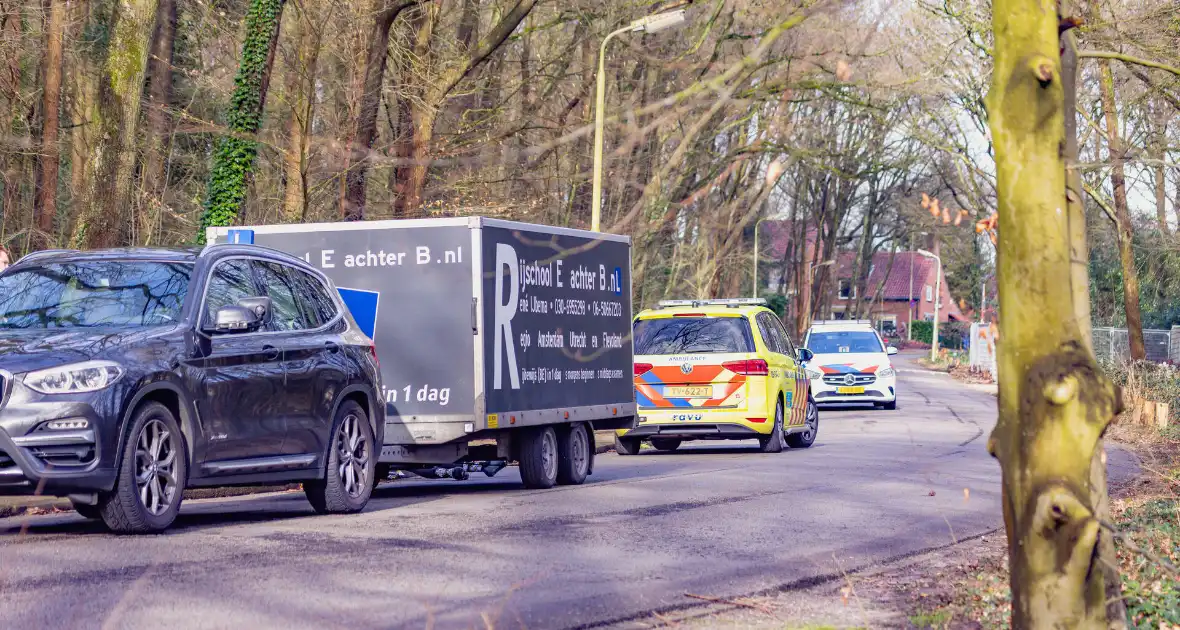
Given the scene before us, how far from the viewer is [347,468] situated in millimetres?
10984

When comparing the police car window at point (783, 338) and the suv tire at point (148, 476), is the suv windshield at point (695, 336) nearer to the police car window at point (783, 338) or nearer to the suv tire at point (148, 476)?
the police car window at point (783, 338)

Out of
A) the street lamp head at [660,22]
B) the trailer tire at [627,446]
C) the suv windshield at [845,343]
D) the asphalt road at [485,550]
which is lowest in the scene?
the trailer tire at [627,446]

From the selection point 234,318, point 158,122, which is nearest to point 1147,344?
point 158,122

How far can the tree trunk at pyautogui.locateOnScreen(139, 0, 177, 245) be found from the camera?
23.8 m

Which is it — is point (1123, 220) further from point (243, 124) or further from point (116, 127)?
point (116, 127)

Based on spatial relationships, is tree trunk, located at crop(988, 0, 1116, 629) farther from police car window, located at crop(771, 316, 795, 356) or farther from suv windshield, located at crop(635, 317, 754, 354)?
police car window, located at crop(771, 316, 795, 356)

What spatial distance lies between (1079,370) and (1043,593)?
84cm

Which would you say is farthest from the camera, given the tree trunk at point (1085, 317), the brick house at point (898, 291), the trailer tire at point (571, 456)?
the brick house at point (898, 291)

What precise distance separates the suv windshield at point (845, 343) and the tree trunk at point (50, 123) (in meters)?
16.6

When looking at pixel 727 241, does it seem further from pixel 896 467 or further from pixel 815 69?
pixel 896 467

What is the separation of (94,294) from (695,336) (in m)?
10.8

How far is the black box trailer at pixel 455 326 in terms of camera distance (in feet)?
41.6

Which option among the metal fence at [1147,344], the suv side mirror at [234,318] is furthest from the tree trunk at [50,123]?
the metal fence at [1147,344]

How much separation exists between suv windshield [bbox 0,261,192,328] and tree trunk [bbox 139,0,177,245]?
43.0 feet
